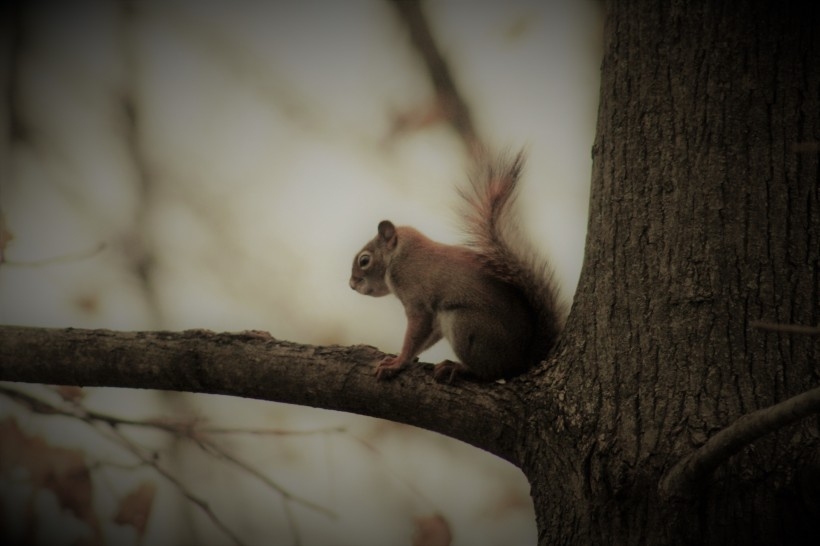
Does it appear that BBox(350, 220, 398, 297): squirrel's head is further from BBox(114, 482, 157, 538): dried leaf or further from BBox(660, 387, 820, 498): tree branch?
BBox(660, 387, 820, 498): tree branch

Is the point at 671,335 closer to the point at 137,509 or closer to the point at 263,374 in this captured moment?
the point at 263,374

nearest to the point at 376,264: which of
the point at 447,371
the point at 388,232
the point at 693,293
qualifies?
the point at 388,232

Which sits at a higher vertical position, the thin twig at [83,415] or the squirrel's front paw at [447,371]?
the squirrel's front paw at [447,371]

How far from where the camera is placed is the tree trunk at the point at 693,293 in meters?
1.48

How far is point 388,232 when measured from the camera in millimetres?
2836

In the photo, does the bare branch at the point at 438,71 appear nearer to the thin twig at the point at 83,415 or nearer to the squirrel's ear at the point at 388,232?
the squirrel's ear at the point at 388,232

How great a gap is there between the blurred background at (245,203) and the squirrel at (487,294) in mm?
807

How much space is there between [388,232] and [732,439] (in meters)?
1.73

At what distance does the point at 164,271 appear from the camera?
11.5ft

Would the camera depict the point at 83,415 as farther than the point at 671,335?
Yes

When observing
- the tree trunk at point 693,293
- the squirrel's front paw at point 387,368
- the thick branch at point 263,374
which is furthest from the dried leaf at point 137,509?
the tree trunk at point 693,293

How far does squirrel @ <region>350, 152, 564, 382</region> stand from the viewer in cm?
221

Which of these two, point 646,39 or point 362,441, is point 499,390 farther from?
point 362,441

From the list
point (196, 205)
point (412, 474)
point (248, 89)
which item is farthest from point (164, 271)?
point (412, 474)
